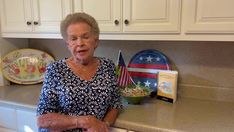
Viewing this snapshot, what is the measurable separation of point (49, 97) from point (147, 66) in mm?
841

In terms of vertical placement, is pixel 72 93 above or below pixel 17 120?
above

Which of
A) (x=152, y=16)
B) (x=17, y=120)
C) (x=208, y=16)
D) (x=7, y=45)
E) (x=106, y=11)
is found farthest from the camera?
(x=7, y=45)

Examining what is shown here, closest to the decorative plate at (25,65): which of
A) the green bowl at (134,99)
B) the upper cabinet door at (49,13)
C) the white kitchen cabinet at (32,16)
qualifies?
the white kitchen cabinet at (32,16)

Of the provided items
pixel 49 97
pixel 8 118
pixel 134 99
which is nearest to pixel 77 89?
pixel 49 97

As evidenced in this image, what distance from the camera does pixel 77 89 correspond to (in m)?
1.16

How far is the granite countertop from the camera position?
1.18 m

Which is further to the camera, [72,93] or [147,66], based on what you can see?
[147,66]

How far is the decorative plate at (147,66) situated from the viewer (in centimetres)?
170

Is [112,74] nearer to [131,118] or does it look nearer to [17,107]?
[131,118]

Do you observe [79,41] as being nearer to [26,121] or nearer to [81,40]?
[81,40]

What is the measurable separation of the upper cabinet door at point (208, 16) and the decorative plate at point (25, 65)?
1.27m

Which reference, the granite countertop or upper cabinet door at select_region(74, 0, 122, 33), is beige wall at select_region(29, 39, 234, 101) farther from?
upper cabinet door at select_region(74, 0, 122, 33)

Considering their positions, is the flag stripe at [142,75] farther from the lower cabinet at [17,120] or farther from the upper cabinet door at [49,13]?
the lower cabinet at [17,120]

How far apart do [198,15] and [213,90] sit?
23.0 inches
